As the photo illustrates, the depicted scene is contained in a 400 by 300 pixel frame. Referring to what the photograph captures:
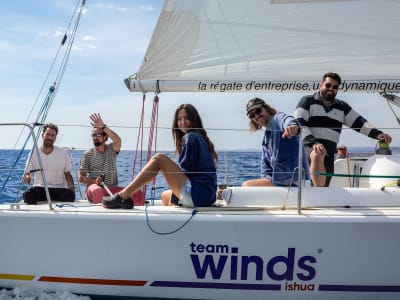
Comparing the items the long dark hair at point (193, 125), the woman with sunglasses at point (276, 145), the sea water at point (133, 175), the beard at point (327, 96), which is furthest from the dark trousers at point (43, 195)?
the beard at point (327, 96)

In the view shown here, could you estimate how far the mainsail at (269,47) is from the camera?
3.37 meters

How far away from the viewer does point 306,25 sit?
3.40 m

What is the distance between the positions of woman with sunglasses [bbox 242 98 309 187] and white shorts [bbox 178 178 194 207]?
21.8 inches

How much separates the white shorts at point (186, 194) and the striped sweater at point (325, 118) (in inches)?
45.8

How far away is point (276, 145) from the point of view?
308 centimetres

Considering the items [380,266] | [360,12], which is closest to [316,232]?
[380,266]

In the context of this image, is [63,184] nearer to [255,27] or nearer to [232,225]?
[232,225]

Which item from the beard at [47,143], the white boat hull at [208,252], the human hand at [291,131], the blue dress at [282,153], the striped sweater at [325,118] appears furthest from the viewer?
the beard at [47,143]

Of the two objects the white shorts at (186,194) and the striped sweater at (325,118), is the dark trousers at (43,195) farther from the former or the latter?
the striped sweater at (325,118)

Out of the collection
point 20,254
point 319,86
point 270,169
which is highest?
point 319,86

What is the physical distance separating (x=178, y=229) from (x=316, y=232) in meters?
0.86

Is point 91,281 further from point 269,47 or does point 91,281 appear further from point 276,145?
point 269,47

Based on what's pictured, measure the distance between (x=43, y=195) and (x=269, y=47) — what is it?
7.14 feet

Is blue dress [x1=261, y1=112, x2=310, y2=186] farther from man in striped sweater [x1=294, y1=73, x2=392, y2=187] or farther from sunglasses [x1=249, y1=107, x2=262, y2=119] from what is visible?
man in striped sweater [x1=294, y1=73, x2=392, y2=187]
